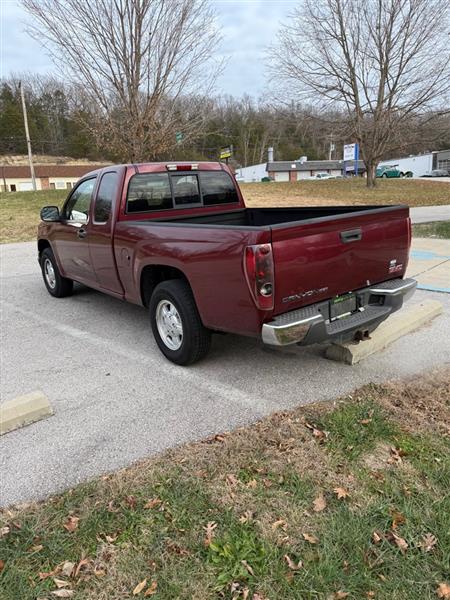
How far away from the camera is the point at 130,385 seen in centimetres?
418

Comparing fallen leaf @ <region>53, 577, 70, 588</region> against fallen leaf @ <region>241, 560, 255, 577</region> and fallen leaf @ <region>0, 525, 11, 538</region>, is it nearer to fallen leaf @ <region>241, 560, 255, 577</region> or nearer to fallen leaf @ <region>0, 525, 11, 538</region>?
fallen leaf @ <region>0, 525, 11, 538</region>

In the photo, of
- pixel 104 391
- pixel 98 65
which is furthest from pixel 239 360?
pixel 98 65

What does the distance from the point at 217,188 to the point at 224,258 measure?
2.52m

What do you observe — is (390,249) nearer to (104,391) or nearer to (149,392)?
(149,392)

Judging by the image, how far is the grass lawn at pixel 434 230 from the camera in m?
11.7

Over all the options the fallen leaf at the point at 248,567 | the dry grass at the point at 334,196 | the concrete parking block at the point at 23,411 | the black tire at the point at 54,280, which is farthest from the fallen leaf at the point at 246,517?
the dry grass at the point at 334,196

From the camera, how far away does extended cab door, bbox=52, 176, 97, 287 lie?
5766 mm

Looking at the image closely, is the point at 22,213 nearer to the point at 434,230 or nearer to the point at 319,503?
the point at 434,230

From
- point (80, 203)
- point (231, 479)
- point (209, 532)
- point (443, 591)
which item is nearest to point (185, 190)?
point (80, 203)

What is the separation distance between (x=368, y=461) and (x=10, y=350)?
3.93 metres

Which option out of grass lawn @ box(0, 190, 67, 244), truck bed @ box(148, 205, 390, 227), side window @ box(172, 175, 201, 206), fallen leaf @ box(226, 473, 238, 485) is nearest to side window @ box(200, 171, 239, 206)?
side window @ box(172, 175, 201, 206)

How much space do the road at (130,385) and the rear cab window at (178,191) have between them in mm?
1500

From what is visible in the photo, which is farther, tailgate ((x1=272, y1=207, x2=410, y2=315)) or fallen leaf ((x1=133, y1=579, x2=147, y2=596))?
tailgate ((x1=272, y1=207, x2=410, y2=315))

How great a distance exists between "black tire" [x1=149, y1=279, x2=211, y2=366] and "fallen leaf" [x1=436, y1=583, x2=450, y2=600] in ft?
8.53
